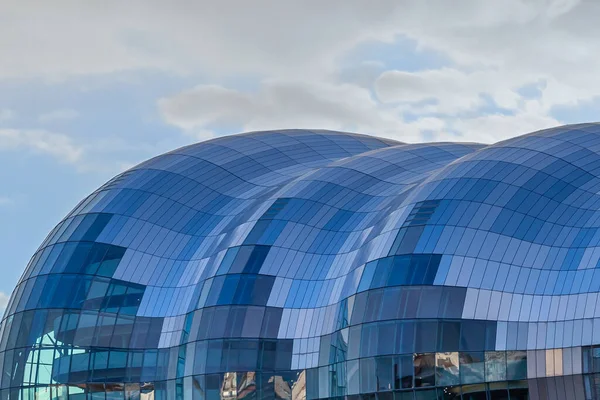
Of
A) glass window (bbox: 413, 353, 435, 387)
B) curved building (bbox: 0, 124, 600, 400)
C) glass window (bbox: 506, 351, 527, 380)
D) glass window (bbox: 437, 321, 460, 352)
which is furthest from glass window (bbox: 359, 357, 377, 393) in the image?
glass window (bbox: 506, 351, 527, 380)

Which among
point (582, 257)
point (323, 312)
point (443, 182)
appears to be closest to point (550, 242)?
point (582, 257)

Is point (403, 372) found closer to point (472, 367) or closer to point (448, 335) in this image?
point (448, 335)

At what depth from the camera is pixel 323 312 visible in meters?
74.8

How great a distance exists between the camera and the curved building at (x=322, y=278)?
63.8 m

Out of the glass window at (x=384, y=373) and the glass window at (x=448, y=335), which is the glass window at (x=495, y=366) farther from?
the glass window at (x=384, y=373)

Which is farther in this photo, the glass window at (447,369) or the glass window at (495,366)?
the glass window at (447,369)

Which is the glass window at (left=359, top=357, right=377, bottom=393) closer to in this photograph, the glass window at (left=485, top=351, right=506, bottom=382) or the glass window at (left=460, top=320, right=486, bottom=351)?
the glass window at (left=460, top=320, right=486, bottom=351)

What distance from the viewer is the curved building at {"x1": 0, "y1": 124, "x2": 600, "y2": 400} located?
63.8m

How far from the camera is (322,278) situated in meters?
77.8

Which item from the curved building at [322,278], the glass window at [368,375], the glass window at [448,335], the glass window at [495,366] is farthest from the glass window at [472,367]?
the glass window at [368,375]

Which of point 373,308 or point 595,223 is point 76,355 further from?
point 595,223

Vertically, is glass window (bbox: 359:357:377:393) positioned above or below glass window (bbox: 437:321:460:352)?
below

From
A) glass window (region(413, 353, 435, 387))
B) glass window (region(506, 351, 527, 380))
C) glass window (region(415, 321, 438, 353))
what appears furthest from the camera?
glass window (region(415, 321, 438, 353))

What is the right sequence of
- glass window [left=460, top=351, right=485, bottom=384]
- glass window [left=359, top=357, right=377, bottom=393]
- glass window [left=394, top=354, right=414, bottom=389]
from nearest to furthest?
1. glass window [left=460, top=351, right=485, bottom=384]
2. glass window [left=394, top=354, right=414, bottom=389]
3. glass window [left=359, top=357, right=377, bottom=393]
